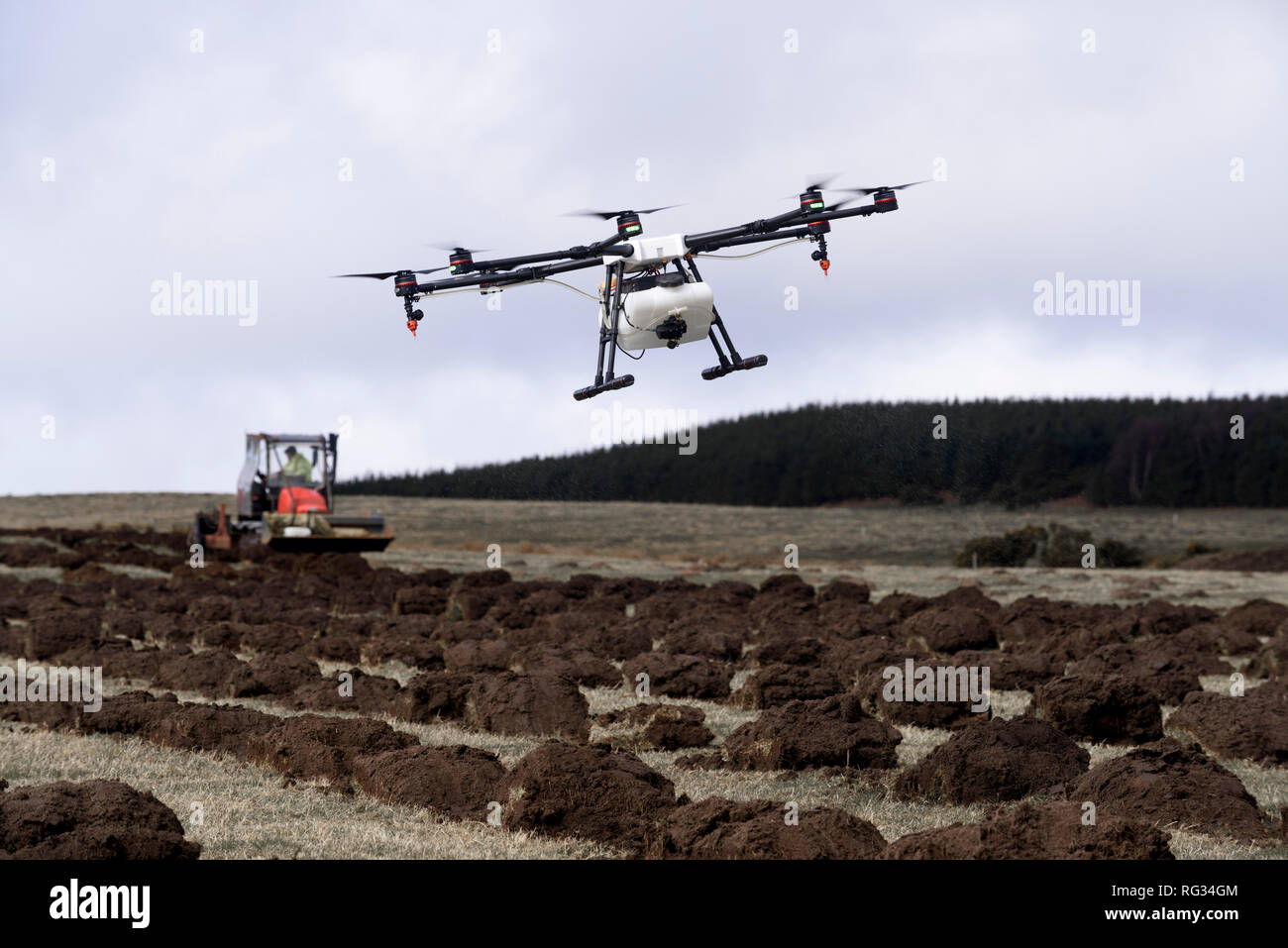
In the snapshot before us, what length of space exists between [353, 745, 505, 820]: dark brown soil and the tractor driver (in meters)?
26.1

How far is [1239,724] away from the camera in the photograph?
12.9 metres

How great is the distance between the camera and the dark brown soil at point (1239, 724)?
41.1 feet

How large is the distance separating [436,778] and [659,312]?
13.4ft

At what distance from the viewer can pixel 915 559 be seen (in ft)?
186

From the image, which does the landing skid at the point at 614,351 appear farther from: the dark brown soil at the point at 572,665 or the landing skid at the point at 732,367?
the dark brown soil at the point at 572,665

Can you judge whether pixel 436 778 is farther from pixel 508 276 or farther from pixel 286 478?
pixel 286 478

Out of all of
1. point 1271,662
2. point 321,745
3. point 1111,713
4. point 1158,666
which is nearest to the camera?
point 321,745

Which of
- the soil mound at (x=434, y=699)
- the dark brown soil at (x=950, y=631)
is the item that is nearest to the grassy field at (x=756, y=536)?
the dark brown soil at (x=950, y=631)

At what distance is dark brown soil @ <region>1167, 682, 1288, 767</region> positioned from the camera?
1252 centimetres

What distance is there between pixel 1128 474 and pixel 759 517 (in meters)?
23.4

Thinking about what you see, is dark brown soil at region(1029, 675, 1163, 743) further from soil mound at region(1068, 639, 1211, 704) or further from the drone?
the drone

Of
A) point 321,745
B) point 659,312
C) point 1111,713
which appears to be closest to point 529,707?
point 321,745

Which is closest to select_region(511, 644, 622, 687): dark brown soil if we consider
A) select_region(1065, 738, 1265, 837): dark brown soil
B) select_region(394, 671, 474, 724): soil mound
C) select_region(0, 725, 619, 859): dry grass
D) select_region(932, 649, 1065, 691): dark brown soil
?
select_region(394, 671, 474, 724): soil mound
